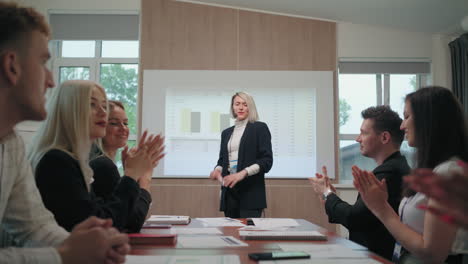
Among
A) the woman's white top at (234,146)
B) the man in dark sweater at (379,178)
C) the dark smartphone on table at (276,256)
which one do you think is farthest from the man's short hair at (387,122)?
the woman's white top at (234,146)

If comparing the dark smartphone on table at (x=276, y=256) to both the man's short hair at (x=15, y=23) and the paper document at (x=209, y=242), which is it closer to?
the paper document at (x=209, y=242)

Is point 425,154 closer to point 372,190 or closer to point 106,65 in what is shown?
point 372,190

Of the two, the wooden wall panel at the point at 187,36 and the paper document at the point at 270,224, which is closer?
the paper document at the point at 270,224

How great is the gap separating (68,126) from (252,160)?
2.02 meters

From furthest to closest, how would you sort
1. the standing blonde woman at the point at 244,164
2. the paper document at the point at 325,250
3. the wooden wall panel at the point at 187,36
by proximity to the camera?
the wooden wall panel at the point at 187,36
the standing blonde woman at the point at 244,164
the paper document at the point at 325,250

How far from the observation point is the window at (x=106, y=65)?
16.3 ft

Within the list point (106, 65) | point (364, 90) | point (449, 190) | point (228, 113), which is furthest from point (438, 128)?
point (106, 65)

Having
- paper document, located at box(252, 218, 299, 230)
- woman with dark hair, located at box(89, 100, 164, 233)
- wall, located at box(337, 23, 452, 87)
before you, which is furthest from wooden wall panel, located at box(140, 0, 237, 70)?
paper document, located at box(252, 218, 299, 230)

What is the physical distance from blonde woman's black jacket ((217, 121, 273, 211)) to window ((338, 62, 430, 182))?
1902 mm

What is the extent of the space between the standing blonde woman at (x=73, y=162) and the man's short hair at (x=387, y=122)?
123 centimetres

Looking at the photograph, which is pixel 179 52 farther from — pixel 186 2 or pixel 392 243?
pixel 392 243

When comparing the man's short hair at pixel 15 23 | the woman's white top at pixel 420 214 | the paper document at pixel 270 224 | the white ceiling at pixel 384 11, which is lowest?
the paper document at pixel 270 224

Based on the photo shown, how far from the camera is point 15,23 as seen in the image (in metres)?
0.95

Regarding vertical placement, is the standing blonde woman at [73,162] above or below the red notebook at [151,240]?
above
